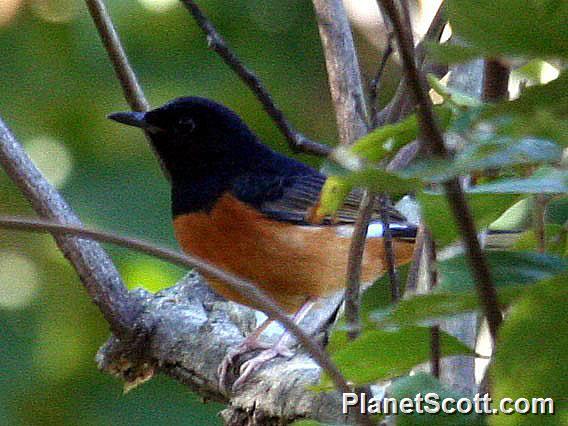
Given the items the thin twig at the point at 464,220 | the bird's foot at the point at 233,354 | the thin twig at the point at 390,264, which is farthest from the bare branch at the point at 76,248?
the thin twig at the point at 464,220

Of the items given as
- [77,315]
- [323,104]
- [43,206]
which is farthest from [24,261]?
[43,206]

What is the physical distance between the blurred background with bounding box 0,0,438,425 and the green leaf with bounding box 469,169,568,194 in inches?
153

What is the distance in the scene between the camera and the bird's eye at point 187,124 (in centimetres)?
426

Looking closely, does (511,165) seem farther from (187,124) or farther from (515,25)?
(187,124)

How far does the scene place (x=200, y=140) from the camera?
4.38 meters

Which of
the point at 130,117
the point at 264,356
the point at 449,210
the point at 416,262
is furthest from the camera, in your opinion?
the point at 130,117

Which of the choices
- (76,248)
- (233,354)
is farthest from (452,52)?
(233,354)

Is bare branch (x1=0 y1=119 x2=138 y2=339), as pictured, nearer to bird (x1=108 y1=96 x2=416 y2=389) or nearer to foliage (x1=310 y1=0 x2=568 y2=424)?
bird (x1=108 y1=96 x2=416 y2=389)

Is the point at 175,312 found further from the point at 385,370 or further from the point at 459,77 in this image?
the point at 385,370

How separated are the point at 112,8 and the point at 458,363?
12.1 feet

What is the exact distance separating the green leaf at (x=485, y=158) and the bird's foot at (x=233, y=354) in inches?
91.5

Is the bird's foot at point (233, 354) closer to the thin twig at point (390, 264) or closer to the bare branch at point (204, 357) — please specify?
the bare branch at point (204, 357)

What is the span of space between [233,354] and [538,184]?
7.86ft

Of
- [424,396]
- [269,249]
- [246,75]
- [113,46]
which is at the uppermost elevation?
[113,46]
